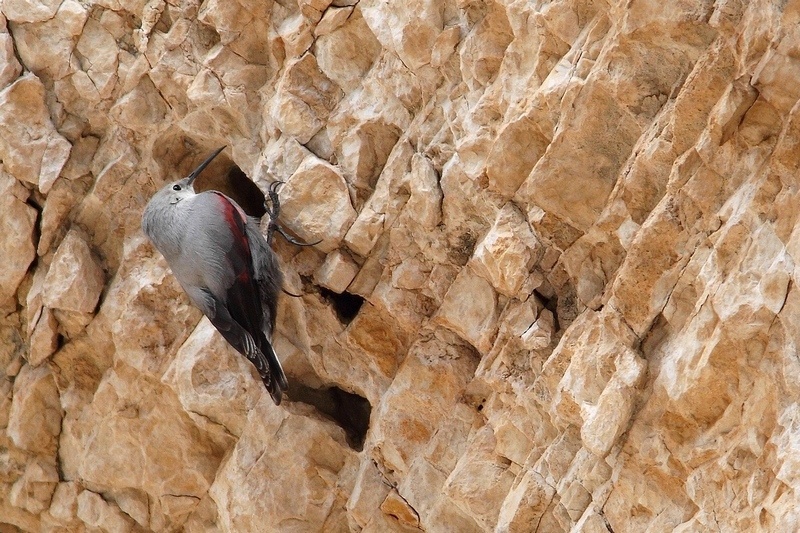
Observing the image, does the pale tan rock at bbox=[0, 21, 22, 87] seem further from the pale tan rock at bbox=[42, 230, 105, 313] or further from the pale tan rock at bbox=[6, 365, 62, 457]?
the pale tan rock at bbox=[6, 365, 62, 457]

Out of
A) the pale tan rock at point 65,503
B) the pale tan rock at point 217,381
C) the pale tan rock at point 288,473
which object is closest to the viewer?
the pale tan rock at point 288,473

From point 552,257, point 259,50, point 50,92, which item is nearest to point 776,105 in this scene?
point 552,257

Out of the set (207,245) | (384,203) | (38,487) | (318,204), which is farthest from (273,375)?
(38,487)

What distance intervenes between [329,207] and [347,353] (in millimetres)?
802

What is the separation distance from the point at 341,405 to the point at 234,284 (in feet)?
3.61

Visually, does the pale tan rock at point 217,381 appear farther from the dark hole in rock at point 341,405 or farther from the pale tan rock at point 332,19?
the pale tan rock at point 332,19

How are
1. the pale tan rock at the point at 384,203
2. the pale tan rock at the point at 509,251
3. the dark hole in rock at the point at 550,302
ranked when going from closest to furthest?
the pale tan rock at the point at 509,251 < the dark hole in rock at the point at 550,302 < the pale tan rock at the point at 384,203

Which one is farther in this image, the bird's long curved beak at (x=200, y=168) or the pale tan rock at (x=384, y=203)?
the bird's long curved beak at (x=200, y=168)

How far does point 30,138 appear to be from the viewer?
5.65m

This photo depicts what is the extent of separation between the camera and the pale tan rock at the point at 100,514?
5785 millimetres

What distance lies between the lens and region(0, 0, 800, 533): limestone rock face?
11.5ft

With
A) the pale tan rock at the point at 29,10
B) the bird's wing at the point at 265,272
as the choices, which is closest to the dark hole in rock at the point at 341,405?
the bird's wing at the point at 265,272

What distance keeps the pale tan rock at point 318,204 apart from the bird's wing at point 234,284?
0.89ft

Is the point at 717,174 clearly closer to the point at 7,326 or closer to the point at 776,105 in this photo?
the point at 776,105
